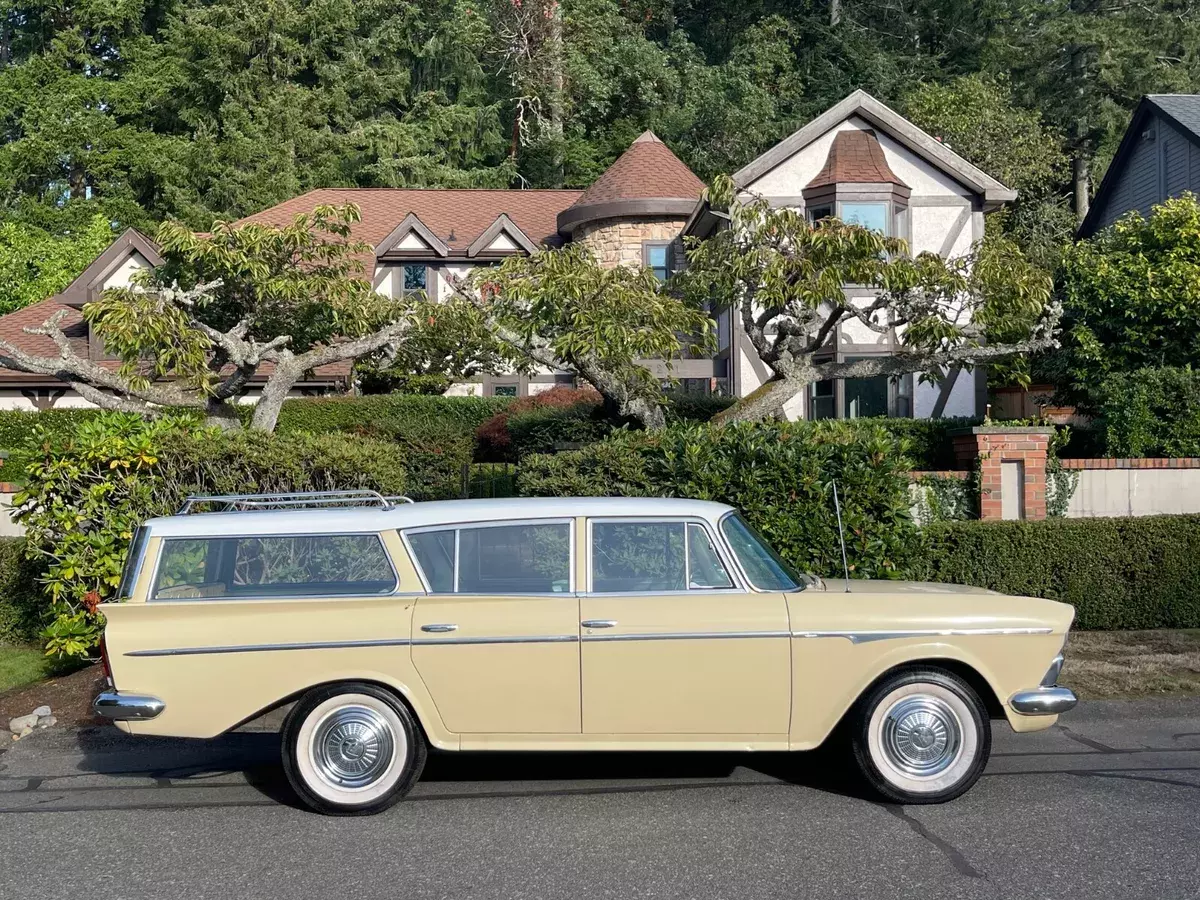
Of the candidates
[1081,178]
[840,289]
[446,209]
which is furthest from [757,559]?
[1081,178]

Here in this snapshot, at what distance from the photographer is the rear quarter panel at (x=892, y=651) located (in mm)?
6328

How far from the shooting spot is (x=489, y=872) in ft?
17.7

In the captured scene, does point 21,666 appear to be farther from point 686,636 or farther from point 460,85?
point 460,85

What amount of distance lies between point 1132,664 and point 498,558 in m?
5.95

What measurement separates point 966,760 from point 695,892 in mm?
1990

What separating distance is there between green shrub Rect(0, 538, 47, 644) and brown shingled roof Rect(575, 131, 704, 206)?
19641 mm

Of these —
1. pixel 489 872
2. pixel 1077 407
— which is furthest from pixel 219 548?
pixel 1077 407

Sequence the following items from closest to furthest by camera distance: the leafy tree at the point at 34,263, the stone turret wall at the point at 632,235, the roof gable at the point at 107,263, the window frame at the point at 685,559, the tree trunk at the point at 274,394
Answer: the window frame at the point at 685,559
the tree trunk at the point at 274,394
the stone turret wall at the point at 632,235
the roof gable at the point at 107,263
the leafy tree at the point at 34,263

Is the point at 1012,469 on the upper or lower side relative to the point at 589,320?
lower

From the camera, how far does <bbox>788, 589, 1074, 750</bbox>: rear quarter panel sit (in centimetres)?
633

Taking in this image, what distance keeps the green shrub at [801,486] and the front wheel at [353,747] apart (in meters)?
4.38

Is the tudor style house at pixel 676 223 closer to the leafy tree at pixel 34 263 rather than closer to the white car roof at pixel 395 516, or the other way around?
the leafy tree at pixel 34 263

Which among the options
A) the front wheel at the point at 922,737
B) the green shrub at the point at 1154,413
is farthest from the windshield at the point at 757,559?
the green shrub at the point at 1154,413

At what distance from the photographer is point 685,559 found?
21.6 feet
